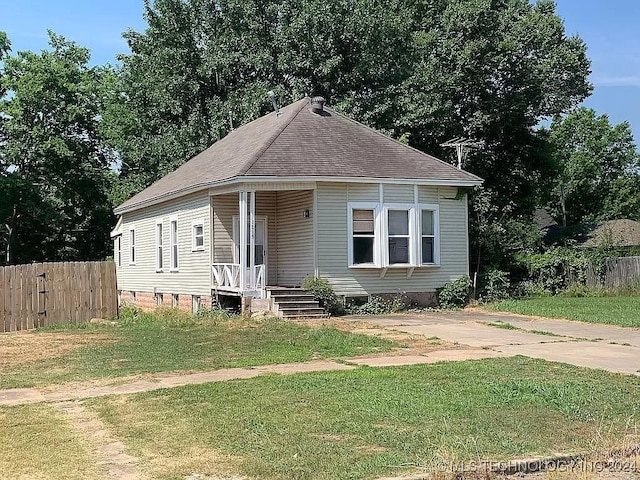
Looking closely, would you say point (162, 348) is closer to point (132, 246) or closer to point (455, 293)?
point (455, 293)

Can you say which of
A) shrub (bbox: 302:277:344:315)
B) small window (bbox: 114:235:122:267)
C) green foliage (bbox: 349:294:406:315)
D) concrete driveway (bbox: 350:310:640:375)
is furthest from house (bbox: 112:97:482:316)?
small window (bbox: 114:235:122:267)

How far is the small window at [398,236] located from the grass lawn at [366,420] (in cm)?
1102

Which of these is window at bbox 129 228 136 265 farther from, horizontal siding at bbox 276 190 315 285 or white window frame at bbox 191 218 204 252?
horizontal siding at bbox 276 190 315 285

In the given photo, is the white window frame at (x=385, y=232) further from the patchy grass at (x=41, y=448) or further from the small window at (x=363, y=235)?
the patchy grass at (x=41, y=448)

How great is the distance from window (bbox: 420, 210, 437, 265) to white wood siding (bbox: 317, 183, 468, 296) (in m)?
0.28

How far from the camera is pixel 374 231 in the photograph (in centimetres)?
2053

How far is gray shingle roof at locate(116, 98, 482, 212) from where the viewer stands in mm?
19906

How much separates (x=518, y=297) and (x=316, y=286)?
8.19 meters

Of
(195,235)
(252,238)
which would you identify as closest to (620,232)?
(195,235)

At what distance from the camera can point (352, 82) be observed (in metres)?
31.9

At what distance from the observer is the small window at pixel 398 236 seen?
68.2 ft

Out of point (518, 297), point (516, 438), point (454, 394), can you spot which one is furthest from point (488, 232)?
point (516, 438)

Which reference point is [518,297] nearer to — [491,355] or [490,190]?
[490,190]

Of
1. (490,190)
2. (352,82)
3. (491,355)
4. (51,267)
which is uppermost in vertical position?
(352,82)
